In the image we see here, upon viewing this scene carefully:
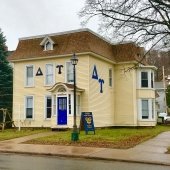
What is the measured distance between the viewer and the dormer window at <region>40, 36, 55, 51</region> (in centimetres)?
3248

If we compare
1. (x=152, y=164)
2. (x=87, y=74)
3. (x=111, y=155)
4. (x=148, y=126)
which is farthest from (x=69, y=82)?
(x=152, y=164)

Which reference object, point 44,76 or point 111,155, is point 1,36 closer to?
point 44,76

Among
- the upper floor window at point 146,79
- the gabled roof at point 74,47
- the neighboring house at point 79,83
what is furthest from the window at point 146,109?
the gabled roof at point 74,47

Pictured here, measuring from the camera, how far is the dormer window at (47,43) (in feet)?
107

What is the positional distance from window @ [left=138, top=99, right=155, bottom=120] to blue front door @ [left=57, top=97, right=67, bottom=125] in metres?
8.60

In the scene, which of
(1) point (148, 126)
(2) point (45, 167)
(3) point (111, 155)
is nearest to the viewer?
(2) point (45, 167)

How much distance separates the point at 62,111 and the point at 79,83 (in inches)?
109

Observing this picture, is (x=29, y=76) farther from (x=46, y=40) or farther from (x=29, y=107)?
(x=46, y=40)

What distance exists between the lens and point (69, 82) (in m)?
31.5

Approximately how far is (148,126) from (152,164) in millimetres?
21068

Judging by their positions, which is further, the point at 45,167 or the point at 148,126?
the point at 148,126

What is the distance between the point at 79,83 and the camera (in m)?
31.0

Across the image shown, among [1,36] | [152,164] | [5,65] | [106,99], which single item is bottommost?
[152,164]

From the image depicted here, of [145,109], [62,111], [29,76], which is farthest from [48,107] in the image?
[145,109]
